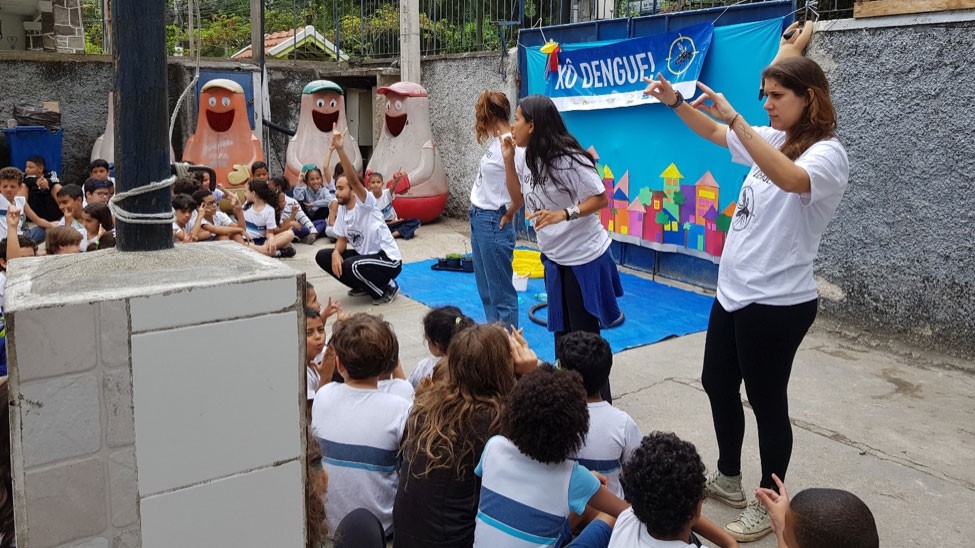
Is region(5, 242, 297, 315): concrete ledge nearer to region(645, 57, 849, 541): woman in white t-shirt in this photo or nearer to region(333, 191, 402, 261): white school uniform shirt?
region(645, 57, 849, 541): woman in white t-shirt

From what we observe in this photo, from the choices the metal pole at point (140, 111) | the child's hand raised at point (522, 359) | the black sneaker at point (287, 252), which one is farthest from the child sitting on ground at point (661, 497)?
the black sneaker at point (287, 252)

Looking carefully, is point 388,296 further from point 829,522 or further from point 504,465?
point 829,522

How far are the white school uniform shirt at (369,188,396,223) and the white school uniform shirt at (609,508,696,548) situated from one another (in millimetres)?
6493

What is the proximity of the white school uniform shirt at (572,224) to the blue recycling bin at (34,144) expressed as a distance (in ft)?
25.5

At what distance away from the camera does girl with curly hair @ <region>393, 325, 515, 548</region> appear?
2219mm

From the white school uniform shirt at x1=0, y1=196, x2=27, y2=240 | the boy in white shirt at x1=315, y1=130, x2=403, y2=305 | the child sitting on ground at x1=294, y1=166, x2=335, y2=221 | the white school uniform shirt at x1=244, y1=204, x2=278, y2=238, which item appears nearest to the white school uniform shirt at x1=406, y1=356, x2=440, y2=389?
the boy in white shirt at x1=315, y1=130, x2=403, y2=305

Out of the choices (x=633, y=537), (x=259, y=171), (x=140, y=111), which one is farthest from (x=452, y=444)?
(x=259, y=171)

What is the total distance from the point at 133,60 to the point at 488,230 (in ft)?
10.3

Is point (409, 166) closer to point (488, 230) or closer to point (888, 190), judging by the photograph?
point (488, 230)

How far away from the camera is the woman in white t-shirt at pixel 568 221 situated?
365 centimetres

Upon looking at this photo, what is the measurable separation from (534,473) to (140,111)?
1.26 metres

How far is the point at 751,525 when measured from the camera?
2.79 m

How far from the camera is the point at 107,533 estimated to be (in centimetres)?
133

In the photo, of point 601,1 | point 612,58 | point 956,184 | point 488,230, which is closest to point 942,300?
point 956,184
